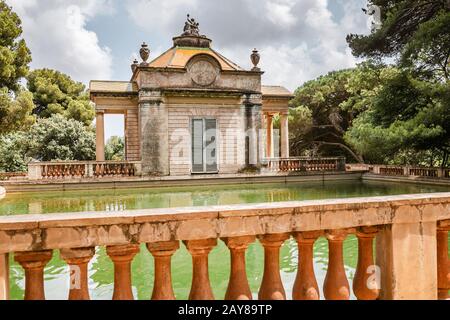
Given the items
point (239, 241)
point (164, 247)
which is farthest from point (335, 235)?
point (164, 247)

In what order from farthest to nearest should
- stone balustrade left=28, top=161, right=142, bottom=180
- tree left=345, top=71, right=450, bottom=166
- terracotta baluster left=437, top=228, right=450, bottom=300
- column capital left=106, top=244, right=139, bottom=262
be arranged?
1. stone balustrade left=28, top=161, right=142, bottom=180
2. tree left=345, top=71, right=450, bottom=166
3. terracotta baluster left=437, top=228, right=450, bottom=300
4. column capital left=106, top=244, right=139, bottom=262

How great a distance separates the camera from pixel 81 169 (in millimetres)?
16625

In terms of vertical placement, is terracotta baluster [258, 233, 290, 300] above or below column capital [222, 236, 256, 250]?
below

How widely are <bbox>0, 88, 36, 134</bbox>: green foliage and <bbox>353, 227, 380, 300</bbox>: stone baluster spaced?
721 inches

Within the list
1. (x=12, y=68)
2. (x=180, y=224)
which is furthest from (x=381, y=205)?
(x=12, y=68)

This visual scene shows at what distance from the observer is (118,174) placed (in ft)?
56.9

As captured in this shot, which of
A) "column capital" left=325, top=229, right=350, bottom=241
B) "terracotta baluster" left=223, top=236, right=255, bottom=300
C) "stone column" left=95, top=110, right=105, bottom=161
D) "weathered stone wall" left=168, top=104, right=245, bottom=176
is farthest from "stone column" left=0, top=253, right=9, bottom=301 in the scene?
"stone column" left=95, top=110, right=105, bottom=161

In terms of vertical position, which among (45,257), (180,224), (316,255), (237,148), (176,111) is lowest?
(316,255)

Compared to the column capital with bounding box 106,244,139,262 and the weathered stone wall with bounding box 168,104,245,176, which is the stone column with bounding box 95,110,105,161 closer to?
the weathered stone wall with bounding box 168,104,245,176

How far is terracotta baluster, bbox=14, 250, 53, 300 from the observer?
1.90 m

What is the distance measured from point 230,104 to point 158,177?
525 cm

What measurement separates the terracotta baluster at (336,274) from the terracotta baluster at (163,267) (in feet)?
3.25

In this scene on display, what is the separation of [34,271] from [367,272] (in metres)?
1.99

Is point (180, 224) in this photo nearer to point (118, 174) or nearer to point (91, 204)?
point (91, 204)
